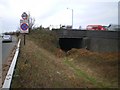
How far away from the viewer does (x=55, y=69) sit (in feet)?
72.5

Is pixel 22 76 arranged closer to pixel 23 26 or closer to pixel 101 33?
pixel 23 26

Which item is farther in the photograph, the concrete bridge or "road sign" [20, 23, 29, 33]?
the concrete bridge

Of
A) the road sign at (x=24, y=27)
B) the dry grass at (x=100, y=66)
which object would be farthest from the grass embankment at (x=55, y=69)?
the road sign at (x=24, y=27)

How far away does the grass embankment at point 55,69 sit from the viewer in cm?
1470

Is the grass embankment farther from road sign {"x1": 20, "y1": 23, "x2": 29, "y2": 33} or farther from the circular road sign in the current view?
the circular road sign

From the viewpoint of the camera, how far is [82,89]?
18766 millimetres

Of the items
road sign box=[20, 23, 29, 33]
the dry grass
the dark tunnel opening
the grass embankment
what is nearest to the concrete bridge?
the dark tunnel opening

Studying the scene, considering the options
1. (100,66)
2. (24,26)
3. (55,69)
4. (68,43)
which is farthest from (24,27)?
(68,43)

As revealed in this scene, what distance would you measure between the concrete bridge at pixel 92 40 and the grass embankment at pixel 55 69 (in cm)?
316

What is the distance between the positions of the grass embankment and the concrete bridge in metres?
3.16

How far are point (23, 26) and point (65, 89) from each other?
14.1 m

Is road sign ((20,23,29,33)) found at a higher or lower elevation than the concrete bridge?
higher

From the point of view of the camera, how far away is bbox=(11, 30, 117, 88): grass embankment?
579 inches

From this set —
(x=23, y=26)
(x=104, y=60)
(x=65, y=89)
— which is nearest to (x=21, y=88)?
(x=65, y=89)
